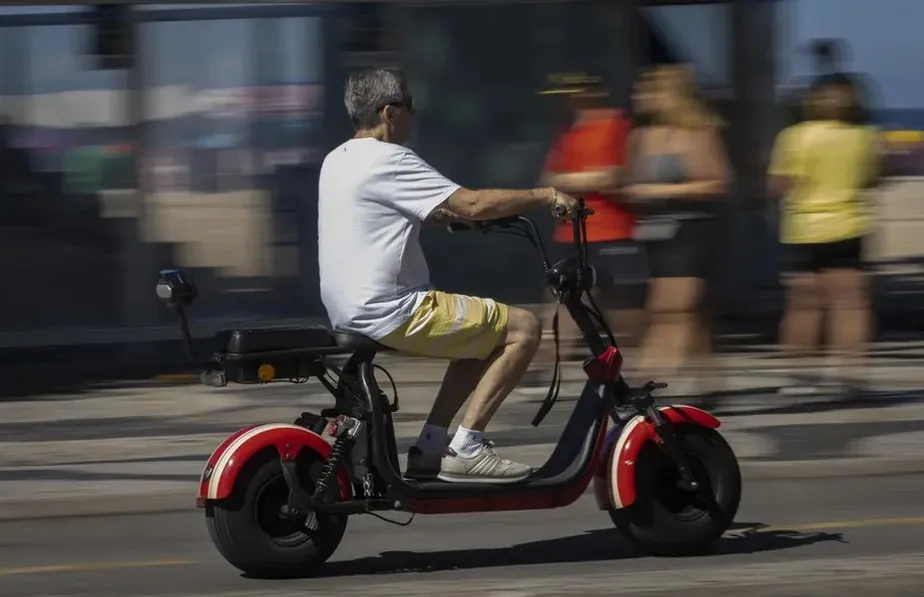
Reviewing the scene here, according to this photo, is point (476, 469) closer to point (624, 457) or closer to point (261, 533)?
point (624, 457)

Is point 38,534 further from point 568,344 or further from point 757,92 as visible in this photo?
point 757,92

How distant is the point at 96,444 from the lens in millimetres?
9719

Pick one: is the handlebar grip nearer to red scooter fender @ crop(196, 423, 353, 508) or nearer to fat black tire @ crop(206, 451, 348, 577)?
red scooter fender @ crop(196, 423, 353, 508)

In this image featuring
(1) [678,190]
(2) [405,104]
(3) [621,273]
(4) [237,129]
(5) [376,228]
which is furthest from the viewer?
(4) [237,129]

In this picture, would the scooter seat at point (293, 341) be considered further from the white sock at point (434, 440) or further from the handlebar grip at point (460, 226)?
the handlebar grip at point (460, 226)

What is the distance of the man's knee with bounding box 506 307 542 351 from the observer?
6398 millimetres

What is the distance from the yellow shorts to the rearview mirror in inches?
26.2

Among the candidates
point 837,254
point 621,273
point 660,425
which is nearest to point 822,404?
point 837,254

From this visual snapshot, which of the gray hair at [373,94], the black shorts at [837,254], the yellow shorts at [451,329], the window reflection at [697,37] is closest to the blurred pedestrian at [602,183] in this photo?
the black shorts at [837,254]

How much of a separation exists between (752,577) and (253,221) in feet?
24.6

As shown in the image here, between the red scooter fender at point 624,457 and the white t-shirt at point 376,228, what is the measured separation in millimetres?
891

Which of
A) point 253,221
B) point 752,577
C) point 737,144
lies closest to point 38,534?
point 752,577

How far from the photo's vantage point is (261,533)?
6.20 metres

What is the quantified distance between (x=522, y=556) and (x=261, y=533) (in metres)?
1.08
